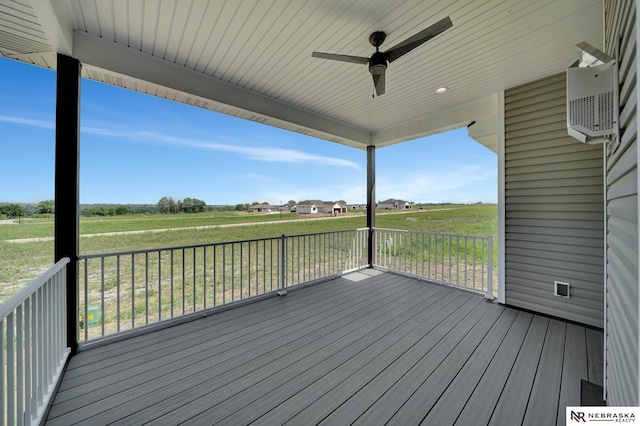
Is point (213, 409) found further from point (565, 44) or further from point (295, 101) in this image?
point (565, 44)

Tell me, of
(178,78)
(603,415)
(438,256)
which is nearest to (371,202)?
(438,256)

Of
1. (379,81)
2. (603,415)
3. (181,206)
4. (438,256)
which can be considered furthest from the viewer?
(181,206)

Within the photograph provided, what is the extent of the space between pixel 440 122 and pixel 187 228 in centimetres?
522

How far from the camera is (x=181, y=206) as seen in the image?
551cm

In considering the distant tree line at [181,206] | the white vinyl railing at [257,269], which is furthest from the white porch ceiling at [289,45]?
the distant tree line at [181,206]

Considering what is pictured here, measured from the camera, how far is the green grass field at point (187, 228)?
7.25 ft

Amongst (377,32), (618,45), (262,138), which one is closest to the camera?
(618,45)

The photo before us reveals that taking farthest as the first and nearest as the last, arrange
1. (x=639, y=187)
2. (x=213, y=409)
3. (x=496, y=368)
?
1. (x=496, y=368)
2. (x=213, y=409)
3. (x=639, y=187)

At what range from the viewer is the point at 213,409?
5.03 ft

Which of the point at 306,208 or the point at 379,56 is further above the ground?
the point at 379,56

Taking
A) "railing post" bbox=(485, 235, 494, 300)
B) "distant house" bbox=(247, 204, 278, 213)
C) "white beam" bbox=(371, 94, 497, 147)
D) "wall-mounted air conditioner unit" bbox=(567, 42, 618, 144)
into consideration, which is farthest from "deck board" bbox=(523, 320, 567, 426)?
"distant house" bbox=(247, 204, 278, 213)

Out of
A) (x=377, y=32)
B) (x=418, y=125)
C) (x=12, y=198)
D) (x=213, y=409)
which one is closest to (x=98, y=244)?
(x=12, y=198)

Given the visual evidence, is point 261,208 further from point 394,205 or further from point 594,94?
point 594,94

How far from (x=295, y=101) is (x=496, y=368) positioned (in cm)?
387
